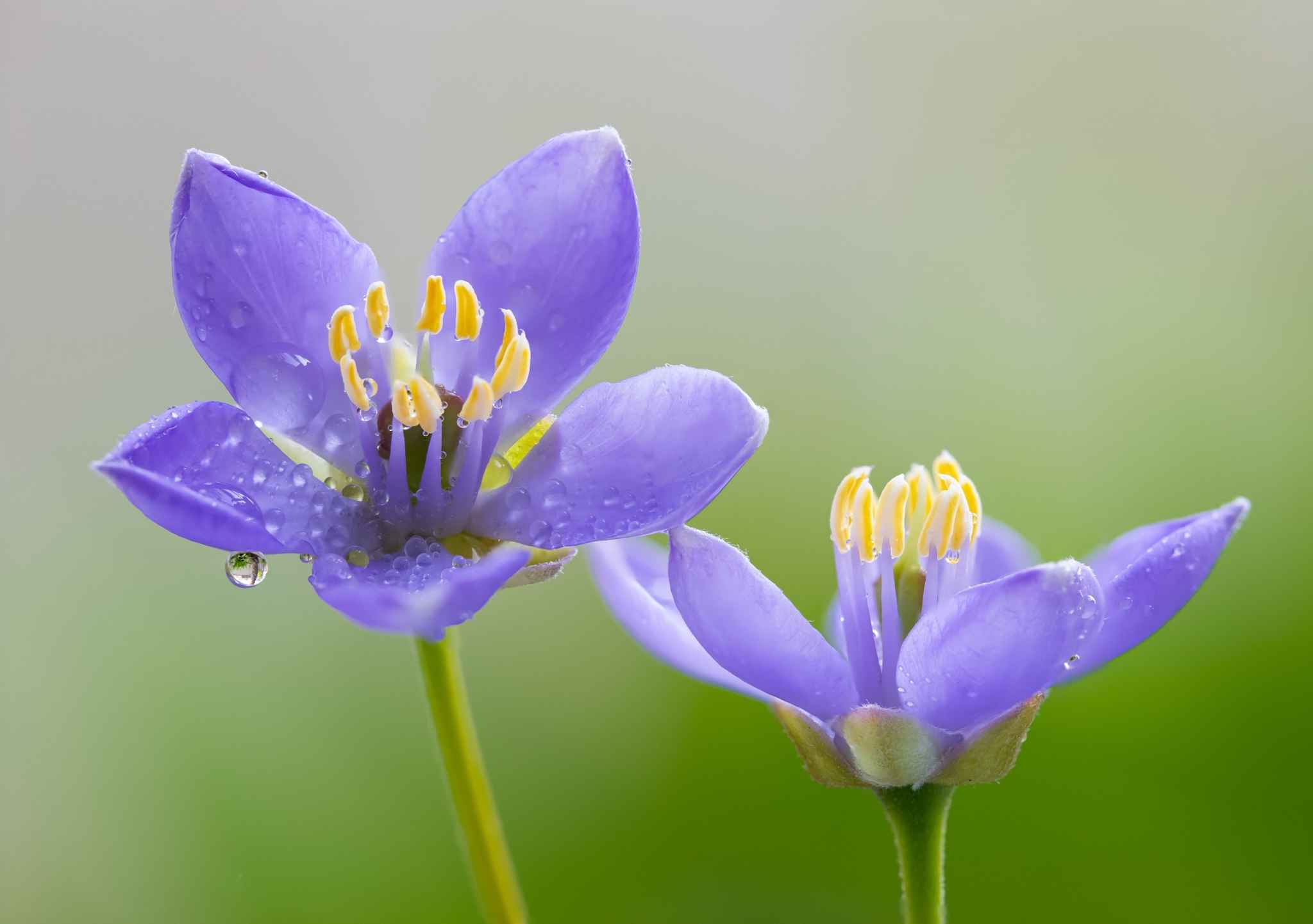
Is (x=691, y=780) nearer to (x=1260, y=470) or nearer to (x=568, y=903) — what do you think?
(x=568, y=903)

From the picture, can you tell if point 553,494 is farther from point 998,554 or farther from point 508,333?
point 998,554

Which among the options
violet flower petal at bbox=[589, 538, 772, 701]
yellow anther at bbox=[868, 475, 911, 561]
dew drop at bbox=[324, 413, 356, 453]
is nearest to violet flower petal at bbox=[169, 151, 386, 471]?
dew drop at bbox=[324, 413, 356, 453]

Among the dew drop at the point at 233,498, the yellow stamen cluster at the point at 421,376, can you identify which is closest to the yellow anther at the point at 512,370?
the yellow stamen cluster at the point at 421,376

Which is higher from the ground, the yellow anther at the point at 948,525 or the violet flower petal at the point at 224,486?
the violet flower petal at the point at 224,486

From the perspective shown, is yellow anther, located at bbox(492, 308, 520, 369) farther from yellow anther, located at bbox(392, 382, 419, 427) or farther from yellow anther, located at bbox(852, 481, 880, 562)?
yellow anther, located at bbox(852, 481, 880, 562)

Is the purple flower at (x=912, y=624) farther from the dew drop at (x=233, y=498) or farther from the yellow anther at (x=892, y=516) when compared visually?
the dew drop at (x=233, y=498)

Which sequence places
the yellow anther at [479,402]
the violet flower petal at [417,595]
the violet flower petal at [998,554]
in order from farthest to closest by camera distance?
the violet flower petal at [998,554]
the yellow anther at [479,402]
the violet flower petal at [417,595]

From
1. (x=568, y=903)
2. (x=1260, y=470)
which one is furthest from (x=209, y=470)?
(x=1260, y=470)

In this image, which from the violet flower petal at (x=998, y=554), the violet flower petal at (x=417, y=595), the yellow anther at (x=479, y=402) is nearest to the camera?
the violet flower petal at (x=417, y=595)
